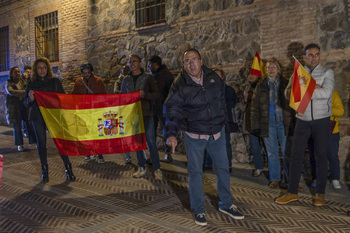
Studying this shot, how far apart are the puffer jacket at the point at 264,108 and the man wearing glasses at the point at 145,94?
1.73 meters

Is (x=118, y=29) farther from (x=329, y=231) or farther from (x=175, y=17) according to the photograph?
(x=329, y=231)

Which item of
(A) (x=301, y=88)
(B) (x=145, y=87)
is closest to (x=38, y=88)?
(B) (x=145, y=87)

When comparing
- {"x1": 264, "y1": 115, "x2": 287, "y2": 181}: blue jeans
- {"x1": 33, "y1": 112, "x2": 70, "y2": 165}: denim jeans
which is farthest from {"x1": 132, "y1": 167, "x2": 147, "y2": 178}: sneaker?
{"x1": 264, "y1": 115, "x2": 287, "y2": 181}: blue jeans

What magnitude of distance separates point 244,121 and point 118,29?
5.95 m

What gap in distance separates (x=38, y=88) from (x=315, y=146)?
179 inches

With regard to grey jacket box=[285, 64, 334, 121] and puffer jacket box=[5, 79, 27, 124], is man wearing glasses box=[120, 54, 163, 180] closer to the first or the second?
grey jacket box=[285, 64, 334, 121]

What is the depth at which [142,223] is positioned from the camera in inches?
171

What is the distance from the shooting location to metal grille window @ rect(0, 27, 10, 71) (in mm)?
16148

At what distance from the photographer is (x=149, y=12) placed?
10383 millimetres

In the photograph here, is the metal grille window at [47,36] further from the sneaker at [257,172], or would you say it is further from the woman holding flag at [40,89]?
the sneaker at [257,172]

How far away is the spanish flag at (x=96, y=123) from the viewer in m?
6.28

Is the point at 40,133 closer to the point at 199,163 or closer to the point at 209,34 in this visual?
the point at 199,163

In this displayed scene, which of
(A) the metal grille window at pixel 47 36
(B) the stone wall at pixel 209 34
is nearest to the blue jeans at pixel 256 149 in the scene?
(B) the stone wall at pixel 209 34

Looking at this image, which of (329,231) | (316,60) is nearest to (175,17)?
(316,60)
